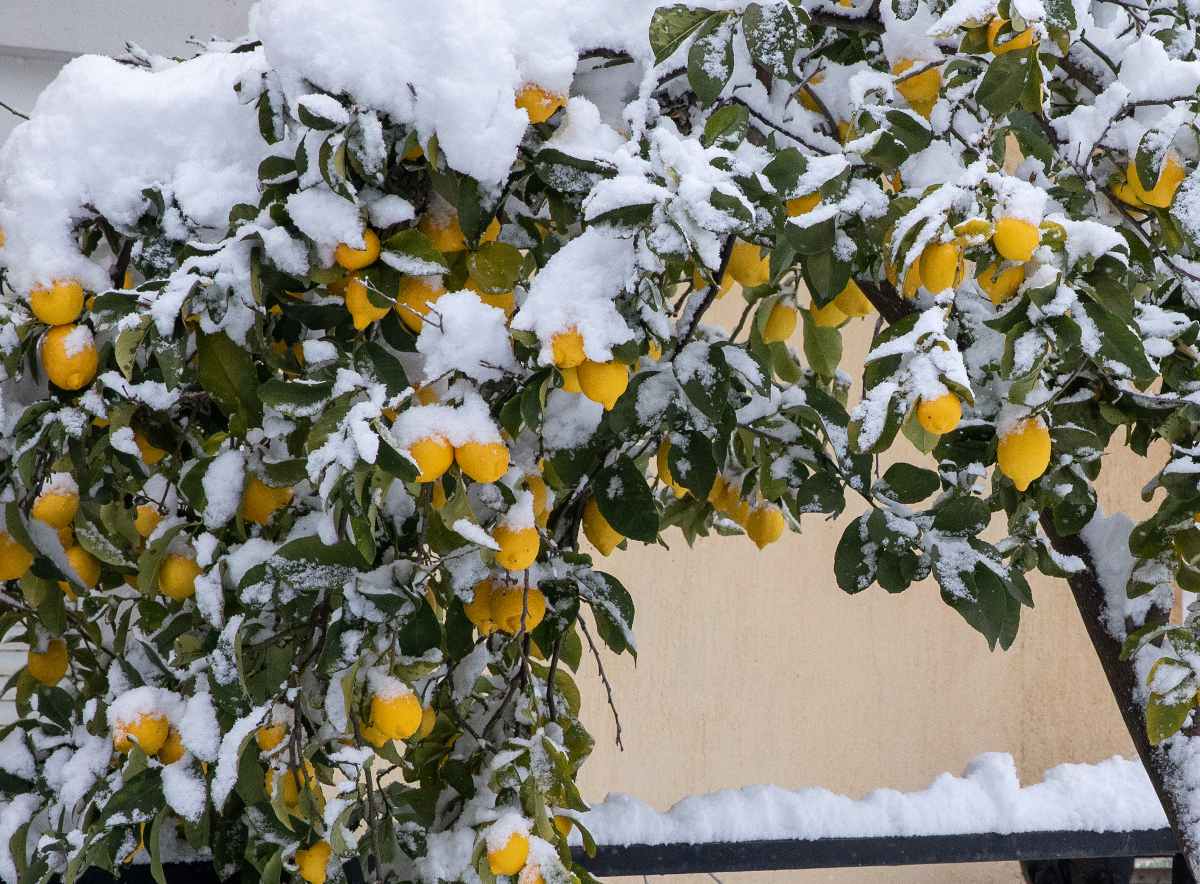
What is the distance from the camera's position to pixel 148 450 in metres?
1.06

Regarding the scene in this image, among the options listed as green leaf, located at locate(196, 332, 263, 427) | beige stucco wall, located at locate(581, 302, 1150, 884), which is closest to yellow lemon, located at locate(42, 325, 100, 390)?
green leaf, located at locate(196, 332, 263, 427)

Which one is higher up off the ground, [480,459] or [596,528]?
[480,459]

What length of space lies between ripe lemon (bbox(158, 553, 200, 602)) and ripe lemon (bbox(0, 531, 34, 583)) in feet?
0.43

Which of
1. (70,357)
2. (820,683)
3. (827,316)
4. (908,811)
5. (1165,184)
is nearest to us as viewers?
(1165,184)

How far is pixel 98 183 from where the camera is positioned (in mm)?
996

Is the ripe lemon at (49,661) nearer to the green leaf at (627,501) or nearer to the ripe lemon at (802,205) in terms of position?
the green leaf at (627,501)

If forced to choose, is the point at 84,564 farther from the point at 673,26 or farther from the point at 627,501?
the point at 673,26

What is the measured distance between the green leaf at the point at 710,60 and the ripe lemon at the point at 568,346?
0.62 feet

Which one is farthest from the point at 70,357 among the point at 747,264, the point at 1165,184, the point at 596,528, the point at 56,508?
the point at 1165,184

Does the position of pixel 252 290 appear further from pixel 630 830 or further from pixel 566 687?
pixel 630 830

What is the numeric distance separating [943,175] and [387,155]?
0.38 meters

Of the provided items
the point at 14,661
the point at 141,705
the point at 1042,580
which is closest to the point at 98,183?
the point at 141,705

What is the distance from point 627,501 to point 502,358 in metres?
0.23

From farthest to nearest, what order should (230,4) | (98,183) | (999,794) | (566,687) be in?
1. (230,4)
2. (999,794)
3. (566,687)
4. (98,183)
